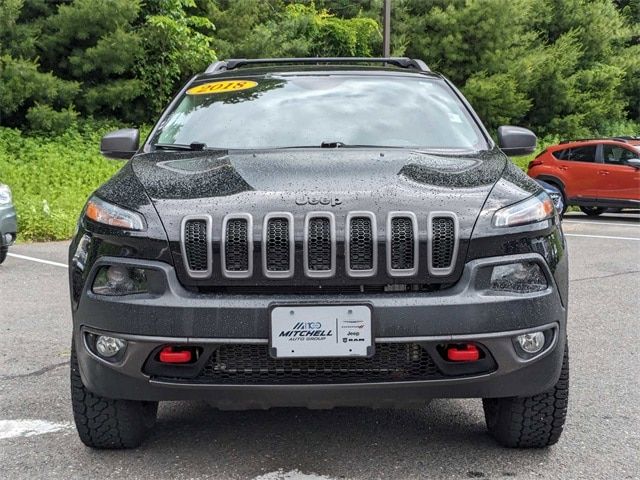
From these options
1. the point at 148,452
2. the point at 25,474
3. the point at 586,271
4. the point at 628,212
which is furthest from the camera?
the point at 628,212

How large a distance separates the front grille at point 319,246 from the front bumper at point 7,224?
6823mm

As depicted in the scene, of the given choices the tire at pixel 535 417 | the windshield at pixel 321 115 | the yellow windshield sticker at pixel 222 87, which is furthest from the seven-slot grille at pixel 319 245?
the yellow windshield sticker at pixel 222 87

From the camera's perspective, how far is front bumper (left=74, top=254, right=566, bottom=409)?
2955 mm

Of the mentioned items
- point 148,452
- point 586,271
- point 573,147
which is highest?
point 148,452

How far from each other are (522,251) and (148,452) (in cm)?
172

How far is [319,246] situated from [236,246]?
0.29m

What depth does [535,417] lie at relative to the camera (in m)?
3.40

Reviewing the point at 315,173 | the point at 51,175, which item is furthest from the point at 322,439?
the point at 51,175

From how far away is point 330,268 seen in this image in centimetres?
301

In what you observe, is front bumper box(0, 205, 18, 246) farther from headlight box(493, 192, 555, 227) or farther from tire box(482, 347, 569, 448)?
headlight box(493, 192, 555, 227)

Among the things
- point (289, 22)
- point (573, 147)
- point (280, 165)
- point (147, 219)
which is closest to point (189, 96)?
point (280, 165)

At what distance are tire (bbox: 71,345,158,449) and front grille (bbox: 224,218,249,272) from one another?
0.81m

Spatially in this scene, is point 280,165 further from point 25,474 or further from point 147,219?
point 25,474

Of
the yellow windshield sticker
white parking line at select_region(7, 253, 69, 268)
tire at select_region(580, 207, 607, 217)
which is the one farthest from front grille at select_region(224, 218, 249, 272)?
tire at select_region(580, 207, 607, 217)
